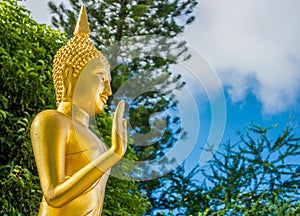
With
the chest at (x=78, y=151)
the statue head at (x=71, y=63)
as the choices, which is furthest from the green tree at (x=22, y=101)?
the chest at (x=78, y=151)

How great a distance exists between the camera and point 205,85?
7.95 feet

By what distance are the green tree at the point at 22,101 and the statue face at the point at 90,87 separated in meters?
1.55

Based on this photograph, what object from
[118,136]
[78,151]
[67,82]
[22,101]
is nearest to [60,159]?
[78,151]

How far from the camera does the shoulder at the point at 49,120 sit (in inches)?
90.3

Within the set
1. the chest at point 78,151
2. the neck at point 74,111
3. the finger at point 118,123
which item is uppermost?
the neck at point 74,111

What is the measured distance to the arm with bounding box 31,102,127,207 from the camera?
216 centimetres

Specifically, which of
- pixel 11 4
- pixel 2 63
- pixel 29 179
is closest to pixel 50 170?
pixel 29 179

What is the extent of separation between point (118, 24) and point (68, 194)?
6450mm

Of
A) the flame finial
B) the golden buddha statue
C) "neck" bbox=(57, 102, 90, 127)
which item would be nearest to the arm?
the golden buddha statue

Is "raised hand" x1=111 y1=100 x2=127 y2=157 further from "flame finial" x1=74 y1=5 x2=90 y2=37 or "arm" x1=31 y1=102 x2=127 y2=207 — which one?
"flame finial" x1=74 y1=5 x2=90 y2=37

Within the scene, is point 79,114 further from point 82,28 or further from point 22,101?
point 22,101

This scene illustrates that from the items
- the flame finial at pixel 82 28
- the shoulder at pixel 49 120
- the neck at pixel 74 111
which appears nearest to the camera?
the shoulder at pixel 49 120

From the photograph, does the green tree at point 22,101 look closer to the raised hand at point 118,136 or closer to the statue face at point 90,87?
the statue face at point 90,87

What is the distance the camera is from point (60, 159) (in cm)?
226
